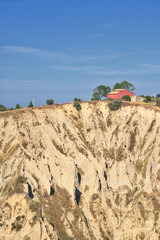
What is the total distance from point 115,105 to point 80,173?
25.1 metres

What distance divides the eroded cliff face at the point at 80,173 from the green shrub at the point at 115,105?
1.24 meters

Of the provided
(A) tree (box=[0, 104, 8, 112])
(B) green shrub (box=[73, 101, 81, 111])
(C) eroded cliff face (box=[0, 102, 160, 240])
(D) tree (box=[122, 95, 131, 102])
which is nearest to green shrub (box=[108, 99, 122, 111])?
(C) eroded cliff face (box=[0, 102, 160, 240])

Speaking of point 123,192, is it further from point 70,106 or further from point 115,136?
point 70,106

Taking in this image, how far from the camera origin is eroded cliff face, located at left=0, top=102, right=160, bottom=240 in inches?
3581

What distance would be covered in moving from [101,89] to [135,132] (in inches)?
1518

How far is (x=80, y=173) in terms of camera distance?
108m

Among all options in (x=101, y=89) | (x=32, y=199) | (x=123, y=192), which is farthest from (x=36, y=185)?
(x=101, y=89)

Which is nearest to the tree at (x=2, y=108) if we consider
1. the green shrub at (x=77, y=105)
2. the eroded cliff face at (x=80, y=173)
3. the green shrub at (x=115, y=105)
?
the eroded cliff face at (x=80, y=173)

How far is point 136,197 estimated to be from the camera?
10669 cm

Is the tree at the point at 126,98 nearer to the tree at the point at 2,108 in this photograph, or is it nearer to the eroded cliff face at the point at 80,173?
the eroded cliff face at the point at 80,173

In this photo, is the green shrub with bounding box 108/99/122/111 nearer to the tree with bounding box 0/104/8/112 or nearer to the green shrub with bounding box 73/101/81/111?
the green shrub with bounding box 73/101/81/111

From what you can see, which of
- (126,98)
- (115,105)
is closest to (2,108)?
(115,105)

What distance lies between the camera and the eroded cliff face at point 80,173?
9097 cm

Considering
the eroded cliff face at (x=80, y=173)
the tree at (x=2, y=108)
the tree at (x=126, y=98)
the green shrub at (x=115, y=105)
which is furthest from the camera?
the tree at (x=126, y=98)
